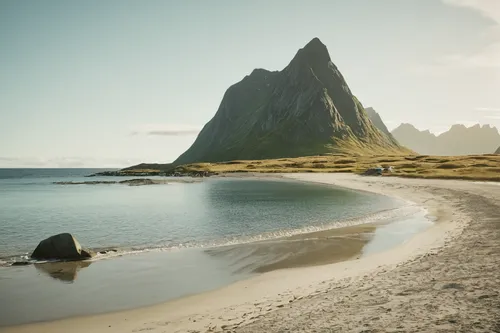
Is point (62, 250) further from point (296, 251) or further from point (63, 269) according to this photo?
point (296, 251)

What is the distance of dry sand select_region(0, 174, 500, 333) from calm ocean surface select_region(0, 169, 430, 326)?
5.64 feet

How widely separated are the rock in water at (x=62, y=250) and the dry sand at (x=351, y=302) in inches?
415

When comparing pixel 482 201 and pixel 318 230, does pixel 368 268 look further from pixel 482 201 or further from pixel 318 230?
pixel 482 201

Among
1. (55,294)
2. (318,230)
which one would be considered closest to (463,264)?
(318,230)

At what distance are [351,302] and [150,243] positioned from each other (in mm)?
19058

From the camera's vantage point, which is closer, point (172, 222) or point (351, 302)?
point (351, 302)

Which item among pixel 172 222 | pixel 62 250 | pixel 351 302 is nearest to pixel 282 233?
pixel 172 222

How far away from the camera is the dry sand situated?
11.1 metres

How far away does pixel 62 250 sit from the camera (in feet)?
76.2

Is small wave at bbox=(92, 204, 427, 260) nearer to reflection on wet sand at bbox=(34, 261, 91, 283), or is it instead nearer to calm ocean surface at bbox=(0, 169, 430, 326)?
calm ocean surface at bbox=(0, 169, 430, 326)

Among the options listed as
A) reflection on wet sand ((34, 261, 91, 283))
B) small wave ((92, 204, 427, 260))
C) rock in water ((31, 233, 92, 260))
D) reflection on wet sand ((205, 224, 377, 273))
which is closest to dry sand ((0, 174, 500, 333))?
reflection on wet sand ((205, 224, 377, 273))

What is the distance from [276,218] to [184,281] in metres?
22.8

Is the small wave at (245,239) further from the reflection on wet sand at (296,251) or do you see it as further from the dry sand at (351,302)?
the dry sand at (351,302)

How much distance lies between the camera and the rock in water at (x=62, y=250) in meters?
23.1
